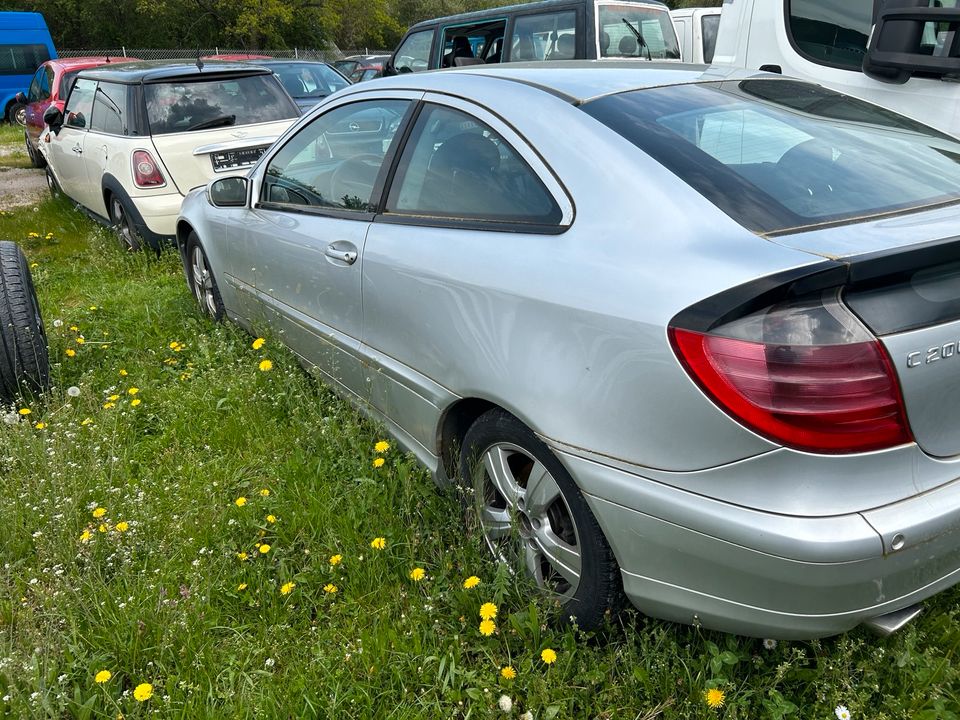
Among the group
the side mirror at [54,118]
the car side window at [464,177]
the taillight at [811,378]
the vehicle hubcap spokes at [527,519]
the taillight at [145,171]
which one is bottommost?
the vehicle hubcap spokes at [527,519]

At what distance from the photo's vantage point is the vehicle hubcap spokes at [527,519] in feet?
6.99

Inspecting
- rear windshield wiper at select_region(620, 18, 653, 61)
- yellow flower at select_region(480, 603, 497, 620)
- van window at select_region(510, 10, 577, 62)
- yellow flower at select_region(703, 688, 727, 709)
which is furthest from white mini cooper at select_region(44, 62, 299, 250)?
yellow flower at select_region(703, 688, 727, 709)

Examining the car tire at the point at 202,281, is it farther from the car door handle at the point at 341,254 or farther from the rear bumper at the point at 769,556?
the rear bumper at the point at 769,556

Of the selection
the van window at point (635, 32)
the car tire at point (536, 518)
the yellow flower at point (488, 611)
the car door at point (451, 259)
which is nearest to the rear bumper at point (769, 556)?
the car tire at point (536, 518)

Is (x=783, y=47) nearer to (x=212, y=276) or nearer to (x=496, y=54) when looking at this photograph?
(x=212, y=276)

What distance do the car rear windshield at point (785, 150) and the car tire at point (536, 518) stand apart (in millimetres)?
828

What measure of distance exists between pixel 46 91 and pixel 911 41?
12.6 metres

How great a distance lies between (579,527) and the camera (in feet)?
6.62

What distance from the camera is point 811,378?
1604mm

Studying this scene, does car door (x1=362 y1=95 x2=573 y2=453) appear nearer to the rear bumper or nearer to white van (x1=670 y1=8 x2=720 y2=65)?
the rear bumper

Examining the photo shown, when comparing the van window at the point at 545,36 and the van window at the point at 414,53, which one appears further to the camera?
the van window at the point at 414,53

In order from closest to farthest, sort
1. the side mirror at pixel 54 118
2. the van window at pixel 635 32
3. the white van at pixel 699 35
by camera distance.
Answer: the side mirror at pixel 54 118, the van window at pixel 635 32, the white van at pixel 699 35

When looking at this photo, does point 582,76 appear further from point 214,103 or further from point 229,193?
point 214,103

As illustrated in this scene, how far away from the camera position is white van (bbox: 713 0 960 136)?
3838 millimetres
